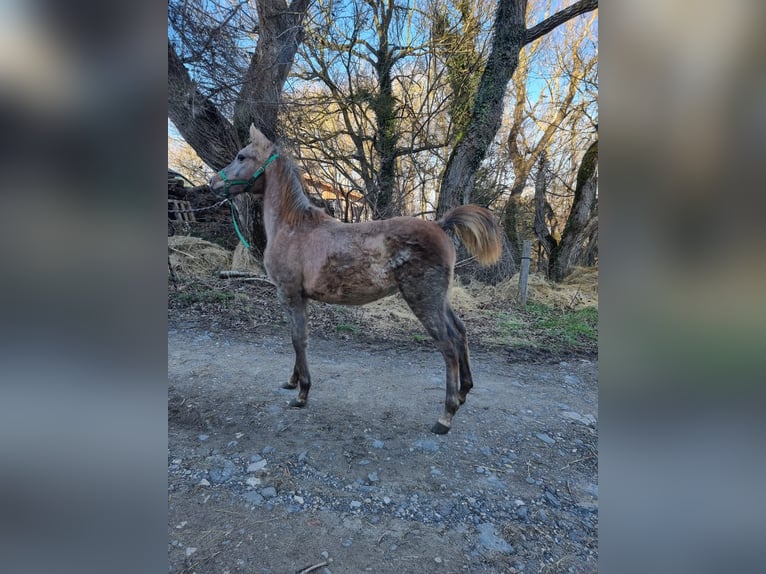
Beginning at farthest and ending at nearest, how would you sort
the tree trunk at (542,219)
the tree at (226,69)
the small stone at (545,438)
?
1. the tree trunk at (542,219)
2. the tree at (226,69)
3. the small stone at (545,438)

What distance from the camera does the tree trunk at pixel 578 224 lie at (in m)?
7.15

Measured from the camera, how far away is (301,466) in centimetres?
200

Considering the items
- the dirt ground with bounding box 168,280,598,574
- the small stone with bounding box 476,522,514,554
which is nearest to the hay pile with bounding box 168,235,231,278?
the dirt ground with bounding box 168,280,598,574

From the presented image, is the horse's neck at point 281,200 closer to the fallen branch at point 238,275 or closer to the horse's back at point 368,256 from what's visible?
the horse's back at point 368,256

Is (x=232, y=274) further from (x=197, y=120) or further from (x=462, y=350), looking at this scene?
(x=462, y=350)

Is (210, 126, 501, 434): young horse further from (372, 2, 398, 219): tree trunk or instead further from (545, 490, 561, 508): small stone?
(372, 2, 398, 219): tree trunk

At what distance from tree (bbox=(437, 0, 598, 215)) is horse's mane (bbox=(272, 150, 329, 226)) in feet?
11.7

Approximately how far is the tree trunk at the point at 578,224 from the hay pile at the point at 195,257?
677 centimetres

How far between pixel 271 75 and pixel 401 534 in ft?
18.4

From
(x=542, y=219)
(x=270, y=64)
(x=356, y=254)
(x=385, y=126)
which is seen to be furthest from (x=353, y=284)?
(x=542, y=219)

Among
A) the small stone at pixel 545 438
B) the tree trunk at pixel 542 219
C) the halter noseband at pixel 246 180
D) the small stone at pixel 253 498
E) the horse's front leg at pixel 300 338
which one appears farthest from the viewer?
the tree trunk at pixel 542 219

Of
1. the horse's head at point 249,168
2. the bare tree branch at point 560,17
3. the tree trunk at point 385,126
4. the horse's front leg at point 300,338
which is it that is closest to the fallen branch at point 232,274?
the tree trunk at point 385,126
